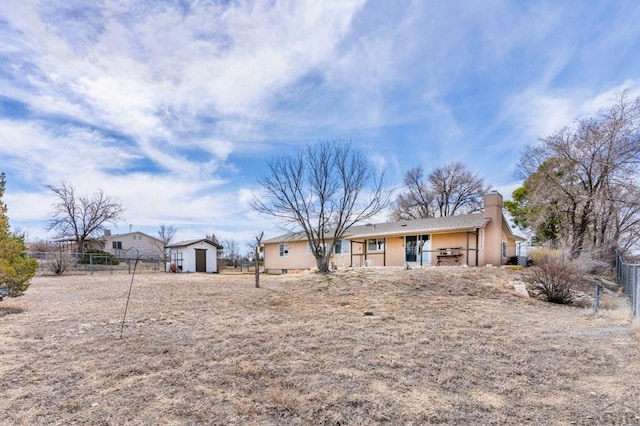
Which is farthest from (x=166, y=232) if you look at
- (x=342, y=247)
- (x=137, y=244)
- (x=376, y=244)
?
(x=376, y=244)

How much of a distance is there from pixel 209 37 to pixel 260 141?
625cm

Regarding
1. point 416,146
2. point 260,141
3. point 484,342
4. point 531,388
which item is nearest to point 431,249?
point 416,146

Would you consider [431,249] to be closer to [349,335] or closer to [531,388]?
[349,335]

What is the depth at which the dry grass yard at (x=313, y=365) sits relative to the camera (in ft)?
9.83

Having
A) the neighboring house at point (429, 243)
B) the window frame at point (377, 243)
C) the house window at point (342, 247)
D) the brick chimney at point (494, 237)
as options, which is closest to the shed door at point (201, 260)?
the neighboring house at point (429, 243)

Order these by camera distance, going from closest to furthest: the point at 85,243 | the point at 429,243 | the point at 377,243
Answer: the point at 429,243 < the point at 377,243 < the point at 85,243

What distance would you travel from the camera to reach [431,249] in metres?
18.9

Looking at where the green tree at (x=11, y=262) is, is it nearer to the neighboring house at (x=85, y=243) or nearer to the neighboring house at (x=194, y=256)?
the neighboring house at (x=194, y=256)

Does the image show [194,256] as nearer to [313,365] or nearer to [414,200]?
[414,200]

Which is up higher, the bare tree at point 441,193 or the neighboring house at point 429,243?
the bare tree at point 441,193

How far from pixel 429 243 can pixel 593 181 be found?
782 cm

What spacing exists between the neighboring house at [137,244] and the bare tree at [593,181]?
116ft

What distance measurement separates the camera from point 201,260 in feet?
85.1

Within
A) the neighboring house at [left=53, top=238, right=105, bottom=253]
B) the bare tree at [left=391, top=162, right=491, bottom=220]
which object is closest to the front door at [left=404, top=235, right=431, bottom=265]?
the bare tree at [left=391, top=162, right=491, bottom=220]
